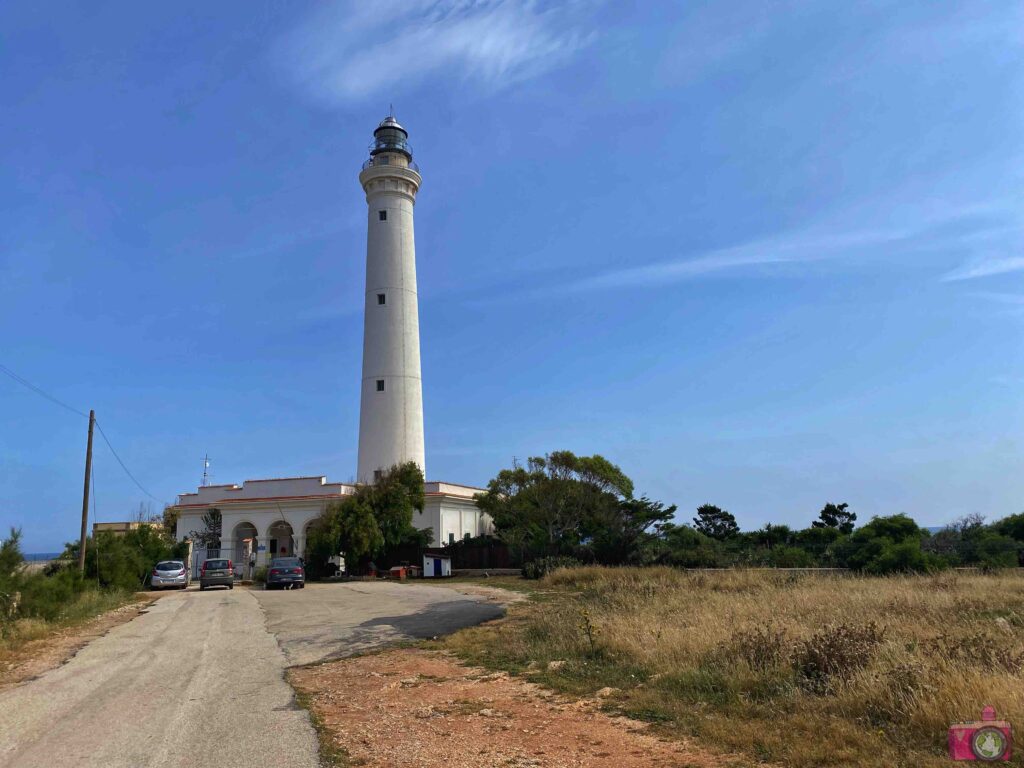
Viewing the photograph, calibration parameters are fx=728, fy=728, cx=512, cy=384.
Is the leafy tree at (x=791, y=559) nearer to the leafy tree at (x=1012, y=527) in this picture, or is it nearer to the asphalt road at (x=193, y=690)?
the leafy tree at (x=1012, y=527)

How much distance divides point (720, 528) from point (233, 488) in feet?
109

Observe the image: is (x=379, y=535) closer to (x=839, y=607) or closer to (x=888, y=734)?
(x=839, y=607)

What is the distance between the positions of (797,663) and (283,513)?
38.8 meters

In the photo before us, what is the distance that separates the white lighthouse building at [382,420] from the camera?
4222 cm

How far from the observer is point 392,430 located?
4209cm

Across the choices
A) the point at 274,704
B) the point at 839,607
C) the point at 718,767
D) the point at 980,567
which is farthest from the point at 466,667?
the point at 980,567

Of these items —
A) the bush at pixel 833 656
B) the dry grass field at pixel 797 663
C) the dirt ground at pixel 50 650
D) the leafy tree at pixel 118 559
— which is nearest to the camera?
the dry grass field at pixel 797 663

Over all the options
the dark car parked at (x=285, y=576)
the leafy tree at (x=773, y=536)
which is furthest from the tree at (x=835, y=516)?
the dark car parked at (x=285, y=576)

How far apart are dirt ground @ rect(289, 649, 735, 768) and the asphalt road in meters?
0.54

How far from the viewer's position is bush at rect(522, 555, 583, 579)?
32.9 metres

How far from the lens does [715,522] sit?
5284cm

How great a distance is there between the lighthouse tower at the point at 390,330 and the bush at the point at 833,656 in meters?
34.4

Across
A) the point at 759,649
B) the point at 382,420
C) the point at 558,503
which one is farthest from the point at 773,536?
the point at 759,649

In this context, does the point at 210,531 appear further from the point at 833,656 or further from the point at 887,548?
the point at 833,656
